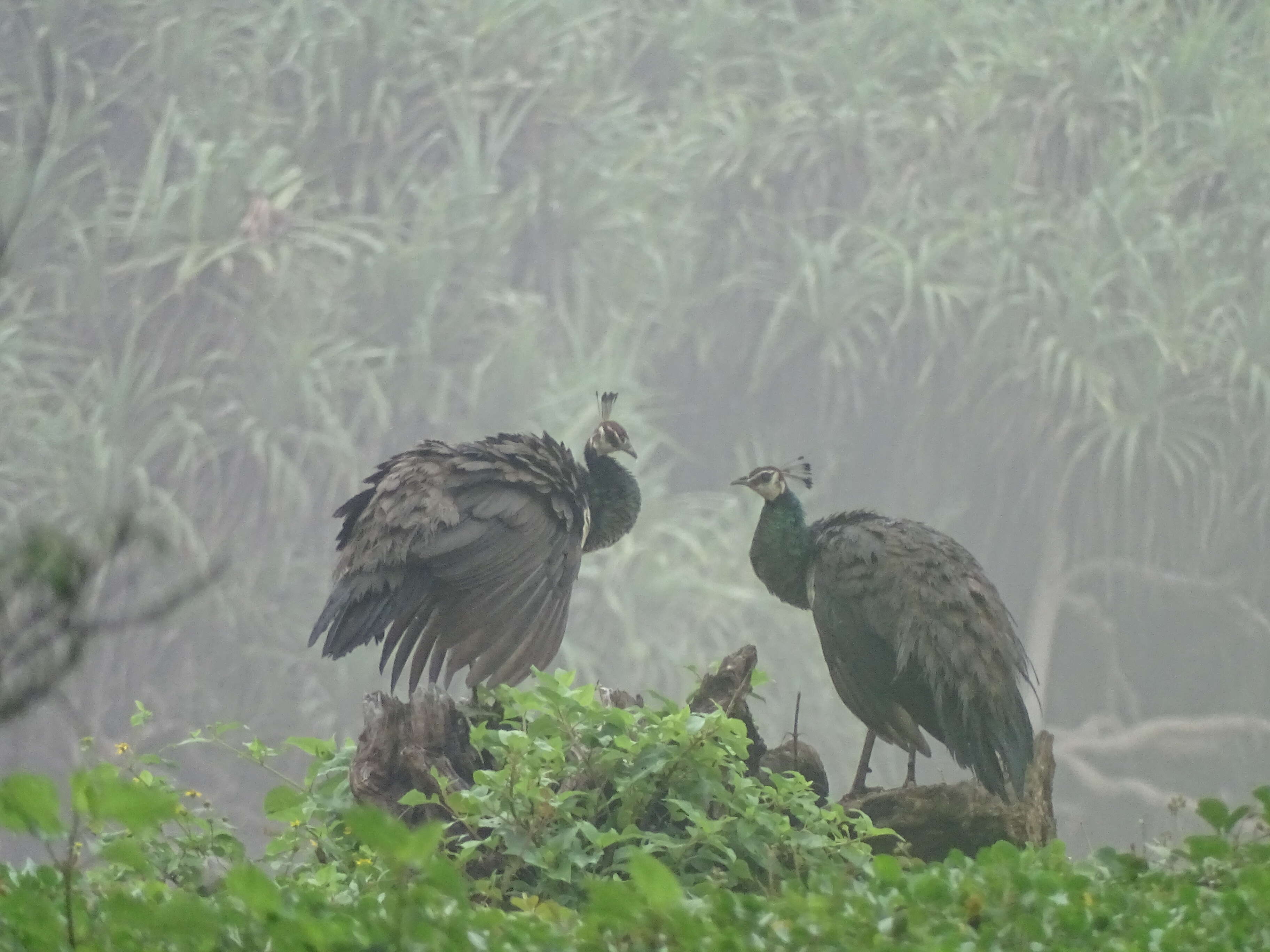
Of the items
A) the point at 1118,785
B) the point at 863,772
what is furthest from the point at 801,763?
the point at 1118,785

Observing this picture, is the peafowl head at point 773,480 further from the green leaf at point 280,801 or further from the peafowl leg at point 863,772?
the green leaf at point 280,801

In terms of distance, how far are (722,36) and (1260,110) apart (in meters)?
2.36

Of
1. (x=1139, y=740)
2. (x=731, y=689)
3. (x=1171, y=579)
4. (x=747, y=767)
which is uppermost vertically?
(x=1171, y=579)

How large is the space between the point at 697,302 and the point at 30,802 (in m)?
5.91

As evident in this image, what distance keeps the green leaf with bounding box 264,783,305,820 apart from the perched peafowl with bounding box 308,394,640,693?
477mm

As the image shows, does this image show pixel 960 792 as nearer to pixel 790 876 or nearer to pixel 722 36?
pixel 790 876

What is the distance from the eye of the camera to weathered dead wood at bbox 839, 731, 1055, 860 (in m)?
2.41

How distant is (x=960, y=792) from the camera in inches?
95.2

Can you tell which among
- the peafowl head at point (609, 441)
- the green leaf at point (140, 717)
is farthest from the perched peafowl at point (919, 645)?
the green leaf at point (140, 717)

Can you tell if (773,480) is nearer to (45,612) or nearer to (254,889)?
(45,612)

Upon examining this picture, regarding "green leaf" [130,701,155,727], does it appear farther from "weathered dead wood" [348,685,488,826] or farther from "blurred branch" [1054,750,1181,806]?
"blurred branch" [1054,750,1181,806]

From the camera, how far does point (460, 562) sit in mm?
2576

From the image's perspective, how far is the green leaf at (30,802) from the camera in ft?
2.91

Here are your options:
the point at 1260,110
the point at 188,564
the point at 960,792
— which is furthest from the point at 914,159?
the point at 960,792
